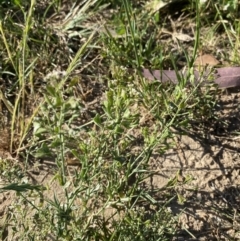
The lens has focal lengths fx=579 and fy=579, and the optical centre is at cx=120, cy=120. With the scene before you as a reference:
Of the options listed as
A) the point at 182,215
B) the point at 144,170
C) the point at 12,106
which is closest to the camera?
the point at 144,170

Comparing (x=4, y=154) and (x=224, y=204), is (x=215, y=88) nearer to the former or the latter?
(x=224, y=204)

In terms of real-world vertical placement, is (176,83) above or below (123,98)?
→ below

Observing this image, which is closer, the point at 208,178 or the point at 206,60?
the point at 208,178

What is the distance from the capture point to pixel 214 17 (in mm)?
2715

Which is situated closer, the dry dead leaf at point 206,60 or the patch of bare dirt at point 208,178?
the patch of bare dirt at point 208,178

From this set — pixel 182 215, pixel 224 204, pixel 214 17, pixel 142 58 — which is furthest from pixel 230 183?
pixel 214 17

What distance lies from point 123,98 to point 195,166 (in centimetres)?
66

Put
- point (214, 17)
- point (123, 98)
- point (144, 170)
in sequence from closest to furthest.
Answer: point (123, 98) < point (144, 170) < point (214, 17)

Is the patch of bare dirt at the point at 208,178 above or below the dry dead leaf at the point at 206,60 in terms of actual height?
below

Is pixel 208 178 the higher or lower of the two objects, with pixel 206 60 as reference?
lower

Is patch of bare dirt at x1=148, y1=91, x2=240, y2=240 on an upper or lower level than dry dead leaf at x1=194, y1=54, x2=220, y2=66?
lower

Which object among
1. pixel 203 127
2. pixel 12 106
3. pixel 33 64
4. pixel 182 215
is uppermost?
pixel 33 64

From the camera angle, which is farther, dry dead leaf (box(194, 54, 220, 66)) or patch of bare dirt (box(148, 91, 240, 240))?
dry dead leaf (box(194, 54, 220, 66))

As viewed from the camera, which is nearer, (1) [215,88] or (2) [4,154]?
(2) [4,154]
